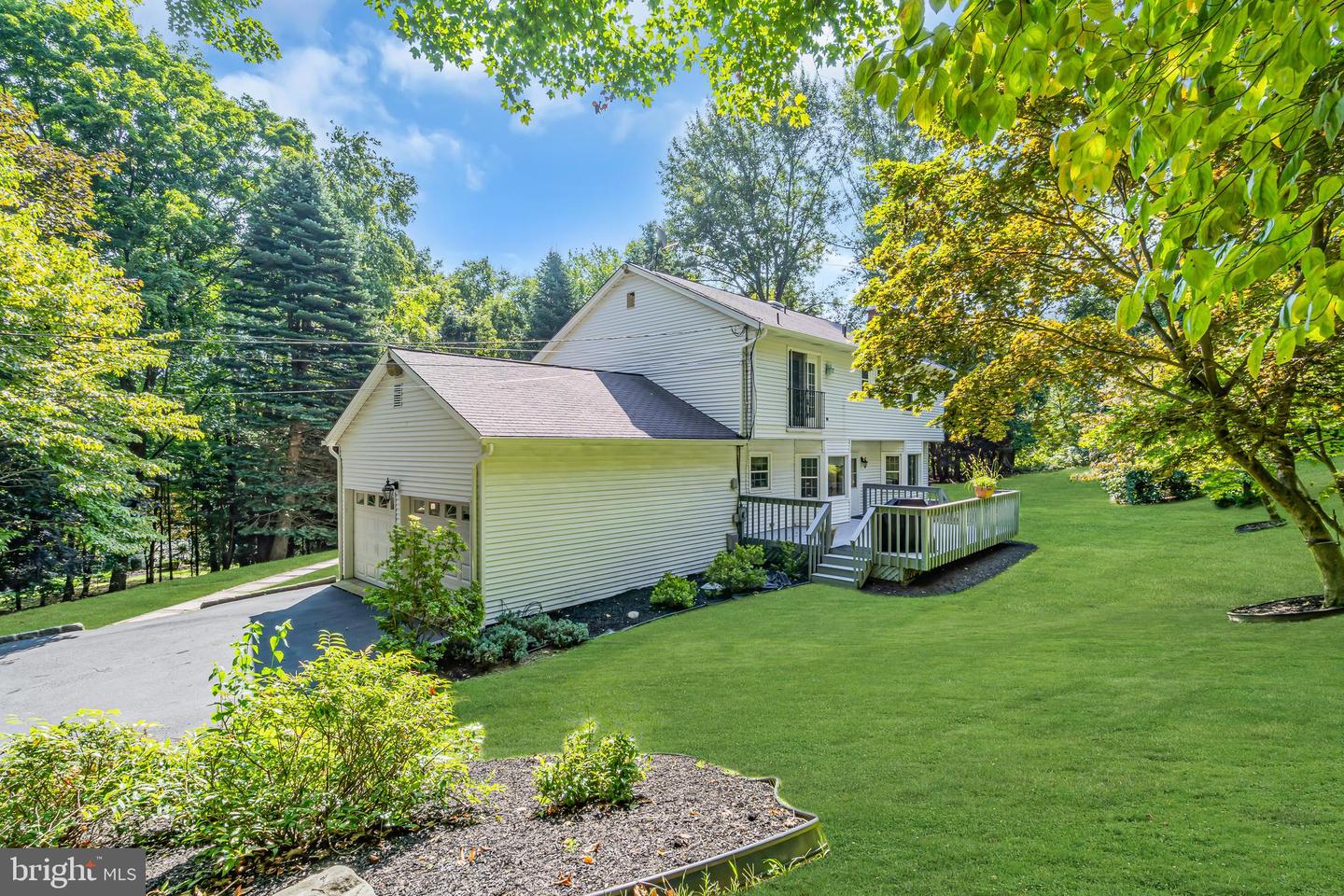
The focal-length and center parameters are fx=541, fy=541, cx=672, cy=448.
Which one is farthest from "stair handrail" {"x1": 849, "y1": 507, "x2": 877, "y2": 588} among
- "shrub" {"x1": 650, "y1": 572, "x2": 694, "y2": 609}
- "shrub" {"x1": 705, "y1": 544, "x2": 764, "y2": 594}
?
"shrub" {"x1": 650, "y1": 572, "x2": 694, "y2": 609}

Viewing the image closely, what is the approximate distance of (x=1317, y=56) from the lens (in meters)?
1.35

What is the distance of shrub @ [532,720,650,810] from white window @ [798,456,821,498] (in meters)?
13.5

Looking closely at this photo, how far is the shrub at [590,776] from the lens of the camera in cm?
357

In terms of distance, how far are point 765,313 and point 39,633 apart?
1724 cm

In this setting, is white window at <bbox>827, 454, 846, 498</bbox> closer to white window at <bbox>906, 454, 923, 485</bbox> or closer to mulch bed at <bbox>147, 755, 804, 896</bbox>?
white window at <bbox>906, 454, 923, 485</bbox>

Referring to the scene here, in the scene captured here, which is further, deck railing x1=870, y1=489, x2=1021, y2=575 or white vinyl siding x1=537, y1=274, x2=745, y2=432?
white vinyl siding x1=537, y1=274, x2=745, y2=432

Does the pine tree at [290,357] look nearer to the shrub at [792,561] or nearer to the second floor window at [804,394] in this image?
the second floor window at [804,394]

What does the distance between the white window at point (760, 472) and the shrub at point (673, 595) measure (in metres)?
5.03

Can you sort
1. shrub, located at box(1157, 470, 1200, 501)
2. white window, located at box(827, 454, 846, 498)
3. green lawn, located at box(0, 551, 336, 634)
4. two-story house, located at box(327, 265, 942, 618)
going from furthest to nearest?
white window, located at box(827, 454, 846, 498), shrub, located at box(1157, 470, 1200, 501), green lawn, located at box(0, 551, 336, 634), two-story house, located at box(327, 265, 942, 618)

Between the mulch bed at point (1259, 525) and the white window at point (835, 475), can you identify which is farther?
the white window at point (835, 475)

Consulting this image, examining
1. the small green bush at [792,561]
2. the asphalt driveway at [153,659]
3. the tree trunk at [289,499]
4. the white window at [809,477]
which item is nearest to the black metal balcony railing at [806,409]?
the white window at [809,477]

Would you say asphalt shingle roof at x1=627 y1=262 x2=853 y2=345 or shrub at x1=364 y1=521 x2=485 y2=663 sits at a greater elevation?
asphalt shingle roof at x1=627 y1=262 x2=853 y2=345

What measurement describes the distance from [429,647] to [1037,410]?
30.3 feet

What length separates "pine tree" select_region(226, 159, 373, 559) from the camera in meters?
19.8
